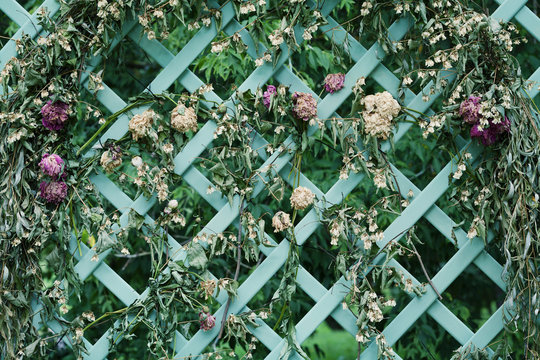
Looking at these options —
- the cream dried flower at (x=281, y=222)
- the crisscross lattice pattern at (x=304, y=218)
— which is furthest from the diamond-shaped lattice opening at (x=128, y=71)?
the cream dried flower at (x=281, y=222)

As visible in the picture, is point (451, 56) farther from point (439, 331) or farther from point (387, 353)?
point (439, 331)

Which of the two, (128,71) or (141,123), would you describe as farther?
(128,71)

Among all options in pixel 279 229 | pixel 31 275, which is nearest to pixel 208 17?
pixel 279 229

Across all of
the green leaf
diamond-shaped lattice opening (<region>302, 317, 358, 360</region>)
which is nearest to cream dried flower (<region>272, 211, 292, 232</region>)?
the green leaf

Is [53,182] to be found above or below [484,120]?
below

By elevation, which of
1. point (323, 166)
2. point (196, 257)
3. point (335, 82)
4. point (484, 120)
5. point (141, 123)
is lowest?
point (196, 257)

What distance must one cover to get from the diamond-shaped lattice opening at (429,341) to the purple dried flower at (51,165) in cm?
136

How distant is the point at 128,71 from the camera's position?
6.72 ft

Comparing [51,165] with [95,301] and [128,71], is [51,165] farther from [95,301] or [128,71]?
[95,301]

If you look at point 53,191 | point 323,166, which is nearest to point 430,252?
point 323,166

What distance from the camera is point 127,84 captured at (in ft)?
7.95

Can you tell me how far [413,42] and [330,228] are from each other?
0.57 metres

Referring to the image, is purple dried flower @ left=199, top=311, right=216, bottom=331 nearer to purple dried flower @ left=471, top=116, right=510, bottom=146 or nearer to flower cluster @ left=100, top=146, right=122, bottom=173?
flower cluster @ left=100, top=146, right=122, bottom=173

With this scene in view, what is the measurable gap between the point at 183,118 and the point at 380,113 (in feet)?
1.77
